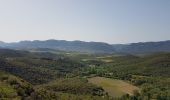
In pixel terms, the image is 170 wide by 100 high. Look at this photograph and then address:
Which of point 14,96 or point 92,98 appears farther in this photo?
point 92,98

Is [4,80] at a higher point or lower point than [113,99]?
higher

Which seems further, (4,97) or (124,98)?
(124,98)

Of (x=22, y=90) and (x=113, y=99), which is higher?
(x=22, y=90)

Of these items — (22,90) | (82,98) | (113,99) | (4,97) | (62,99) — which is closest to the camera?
(4,97)

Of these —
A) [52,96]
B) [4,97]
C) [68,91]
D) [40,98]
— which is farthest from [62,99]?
[68,91]

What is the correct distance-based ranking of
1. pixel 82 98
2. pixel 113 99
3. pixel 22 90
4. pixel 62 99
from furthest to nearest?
pixel 113 99, pixel 82 98, pixel 62 99, pixel 22 90

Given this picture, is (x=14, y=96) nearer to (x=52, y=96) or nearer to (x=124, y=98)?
(x=52, y=96)

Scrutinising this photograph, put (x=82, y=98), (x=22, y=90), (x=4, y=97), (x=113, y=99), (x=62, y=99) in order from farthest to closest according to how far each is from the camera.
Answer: (x=113, y=99) < (x=82, y=98) < (x=62, y=99) < (x=22, y=90) < (x=4, y=97)

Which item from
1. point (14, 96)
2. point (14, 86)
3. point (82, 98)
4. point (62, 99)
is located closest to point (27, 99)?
point (14, 96)

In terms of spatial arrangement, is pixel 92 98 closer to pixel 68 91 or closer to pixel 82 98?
pixel 82 98
